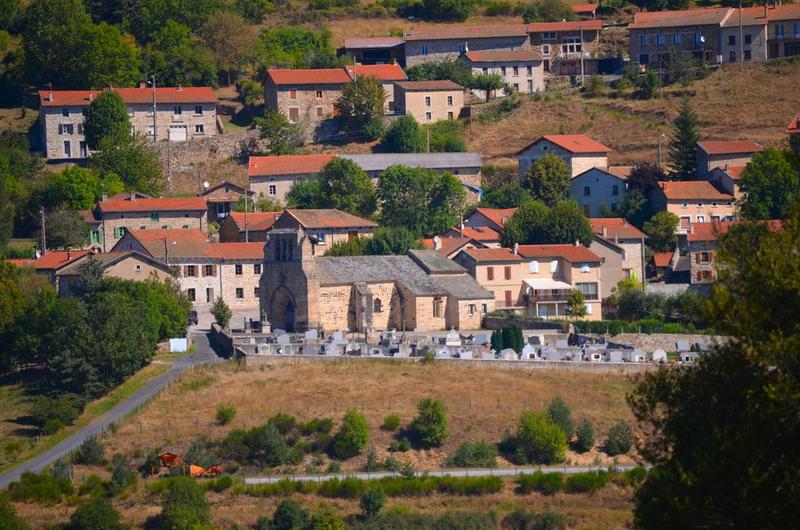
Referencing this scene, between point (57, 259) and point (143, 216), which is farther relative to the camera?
point (143, 216)

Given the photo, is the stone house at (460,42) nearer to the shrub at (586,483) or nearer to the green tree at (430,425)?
the green tree at (430,425)

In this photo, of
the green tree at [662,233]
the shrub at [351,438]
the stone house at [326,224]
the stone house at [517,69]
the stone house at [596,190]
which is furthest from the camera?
the stone house at [517,69]

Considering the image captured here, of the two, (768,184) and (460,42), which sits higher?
(460,42)

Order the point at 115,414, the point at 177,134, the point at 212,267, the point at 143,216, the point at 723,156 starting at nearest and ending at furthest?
the point at 115,414 < the point at 212,267 < the point at 143,216 < the point at 723,156 < the point at 177,134

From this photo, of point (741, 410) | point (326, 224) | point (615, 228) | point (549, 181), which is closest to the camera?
point (741, 410)

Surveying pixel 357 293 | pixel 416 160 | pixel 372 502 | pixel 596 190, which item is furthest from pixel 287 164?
pixel 372 502

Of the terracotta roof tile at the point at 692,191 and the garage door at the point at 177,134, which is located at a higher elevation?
the garage door at the point at 177,134

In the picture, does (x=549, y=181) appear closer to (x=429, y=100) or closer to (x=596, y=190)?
(x=596, y=190)

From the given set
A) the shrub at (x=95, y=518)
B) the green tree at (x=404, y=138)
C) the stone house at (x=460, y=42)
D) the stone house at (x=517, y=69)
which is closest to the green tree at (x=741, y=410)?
the shrub at (x=95, y=518)
